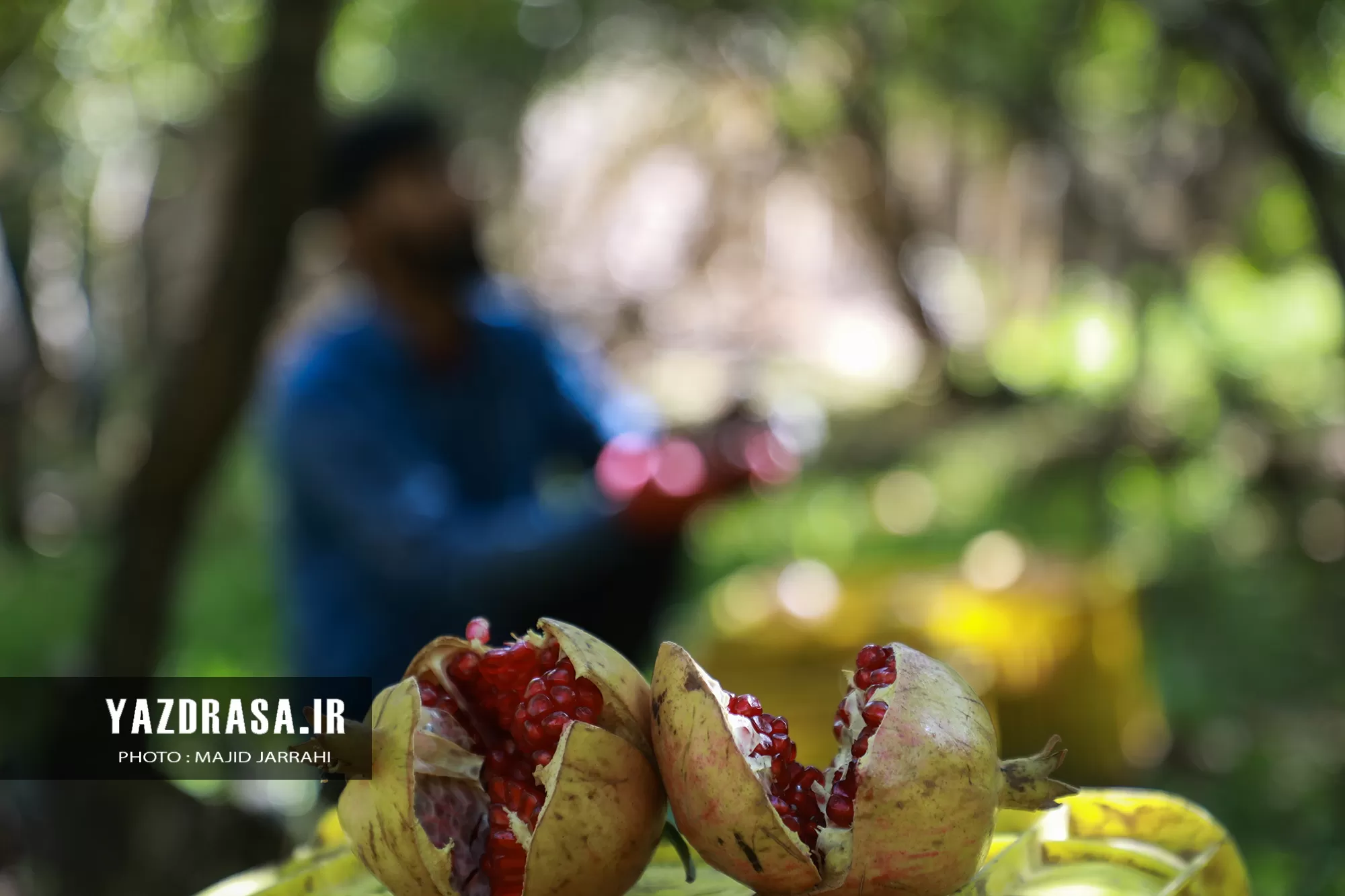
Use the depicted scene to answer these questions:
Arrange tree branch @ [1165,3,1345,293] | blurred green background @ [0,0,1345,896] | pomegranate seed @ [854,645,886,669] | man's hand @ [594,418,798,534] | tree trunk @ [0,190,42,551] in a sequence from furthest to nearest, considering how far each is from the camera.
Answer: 1. tree trunk @ [0,190,42,551]
2. blurred green background @ [0,0,1345,896]
3. man's hand @ [594,418,798,534]
4. tree branch @ [1165,3,1345,293]
5. pomegranate seed @ [854,645,886,669]

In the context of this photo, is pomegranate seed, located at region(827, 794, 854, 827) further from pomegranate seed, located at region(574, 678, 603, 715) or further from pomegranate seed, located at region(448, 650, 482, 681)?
pomegranate seed, located at region(448, 650, 482, 681)

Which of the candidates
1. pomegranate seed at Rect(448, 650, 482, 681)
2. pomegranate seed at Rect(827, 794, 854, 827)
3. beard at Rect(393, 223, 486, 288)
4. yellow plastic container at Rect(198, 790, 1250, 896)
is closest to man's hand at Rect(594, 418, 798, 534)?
beard at Rect(393, 223, 486, 288)

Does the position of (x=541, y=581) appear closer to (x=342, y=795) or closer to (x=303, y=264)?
(x=342, y=795)

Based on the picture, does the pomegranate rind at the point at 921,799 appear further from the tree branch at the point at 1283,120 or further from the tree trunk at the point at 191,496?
the tree trunk at the point at 191,496

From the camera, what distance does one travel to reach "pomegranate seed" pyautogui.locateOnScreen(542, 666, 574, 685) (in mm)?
1154

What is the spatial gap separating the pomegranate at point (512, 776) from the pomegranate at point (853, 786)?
1.8 inches

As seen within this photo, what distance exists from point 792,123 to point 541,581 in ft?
15.4

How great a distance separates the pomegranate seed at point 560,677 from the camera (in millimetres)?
1154

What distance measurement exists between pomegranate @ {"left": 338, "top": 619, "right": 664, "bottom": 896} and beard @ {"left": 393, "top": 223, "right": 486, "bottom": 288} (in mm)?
1904

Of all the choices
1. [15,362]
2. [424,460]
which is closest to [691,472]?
[424,460]

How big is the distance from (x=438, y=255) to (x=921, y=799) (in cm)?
222

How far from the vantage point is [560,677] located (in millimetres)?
1157

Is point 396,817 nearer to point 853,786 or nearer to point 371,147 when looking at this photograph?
point 853,786

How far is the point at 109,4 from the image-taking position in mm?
3314
